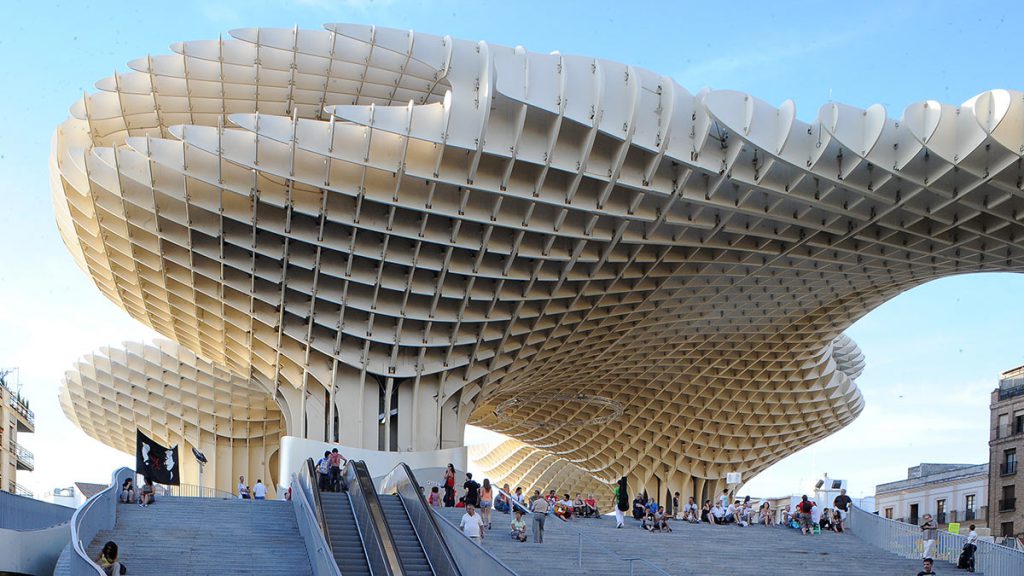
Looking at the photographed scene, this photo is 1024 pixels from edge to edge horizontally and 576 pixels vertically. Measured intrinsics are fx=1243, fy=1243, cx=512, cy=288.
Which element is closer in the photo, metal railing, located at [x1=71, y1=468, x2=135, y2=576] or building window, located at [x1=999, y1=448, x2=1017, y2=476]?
metal railing, located at [x1=71, y1=468, x2=135, y2=576]

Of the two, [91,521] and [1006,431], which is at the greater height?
[1006,431]

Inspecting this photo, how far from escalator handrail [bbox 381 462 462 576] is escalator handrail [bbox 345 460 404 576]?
76 centimetres

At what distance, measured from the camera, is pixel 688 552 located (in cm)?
2719

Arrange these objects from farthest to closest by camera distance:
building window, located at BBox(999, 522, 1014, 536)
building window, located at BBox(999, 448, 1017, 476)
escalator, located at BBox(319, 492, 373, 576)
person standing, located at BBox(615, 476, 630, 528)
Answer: building window, located at BBox(999, 448, 1017, 476) < building window, located at BBox(999, 522, 1014, 536) < person standing, located at BBox(615, 476, 630, 528) < escalator, located at BBox(319, 492, 373, 576)

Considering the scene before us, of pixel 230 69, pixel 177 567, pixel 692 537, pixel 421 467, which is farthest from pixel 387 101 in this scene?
pixel 177 567

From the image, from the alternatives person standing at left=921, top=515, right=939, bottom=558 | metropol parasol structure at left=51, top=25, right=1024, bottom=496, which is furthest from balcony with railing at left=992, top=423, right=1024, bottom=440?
person standing at left=921, top=515, right=939, bottom=558

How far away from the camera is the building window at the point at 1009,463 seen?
62.6 metres

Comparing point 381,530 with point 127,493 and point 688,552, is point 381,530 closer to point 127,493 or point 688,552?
point 688,552

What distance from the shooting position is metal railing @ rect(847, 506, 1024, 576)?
26.2 m

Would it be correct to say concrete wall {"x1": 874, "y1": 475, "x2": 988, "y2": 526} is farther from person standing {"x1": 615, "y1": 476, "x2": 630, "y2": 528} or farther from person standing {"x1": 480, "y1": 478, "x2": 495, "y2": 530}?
person standing {"x1": 480, "y1": 478, "x2": 495, "y2": 530}

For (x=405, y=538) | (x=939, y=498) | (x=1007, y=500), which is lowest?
(x=939, y=498)

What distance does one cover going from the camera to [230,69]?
134 ft

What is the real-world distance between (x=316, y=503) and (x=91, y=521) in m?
4.08

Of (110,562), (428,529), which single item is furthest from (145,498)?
(110,562)
